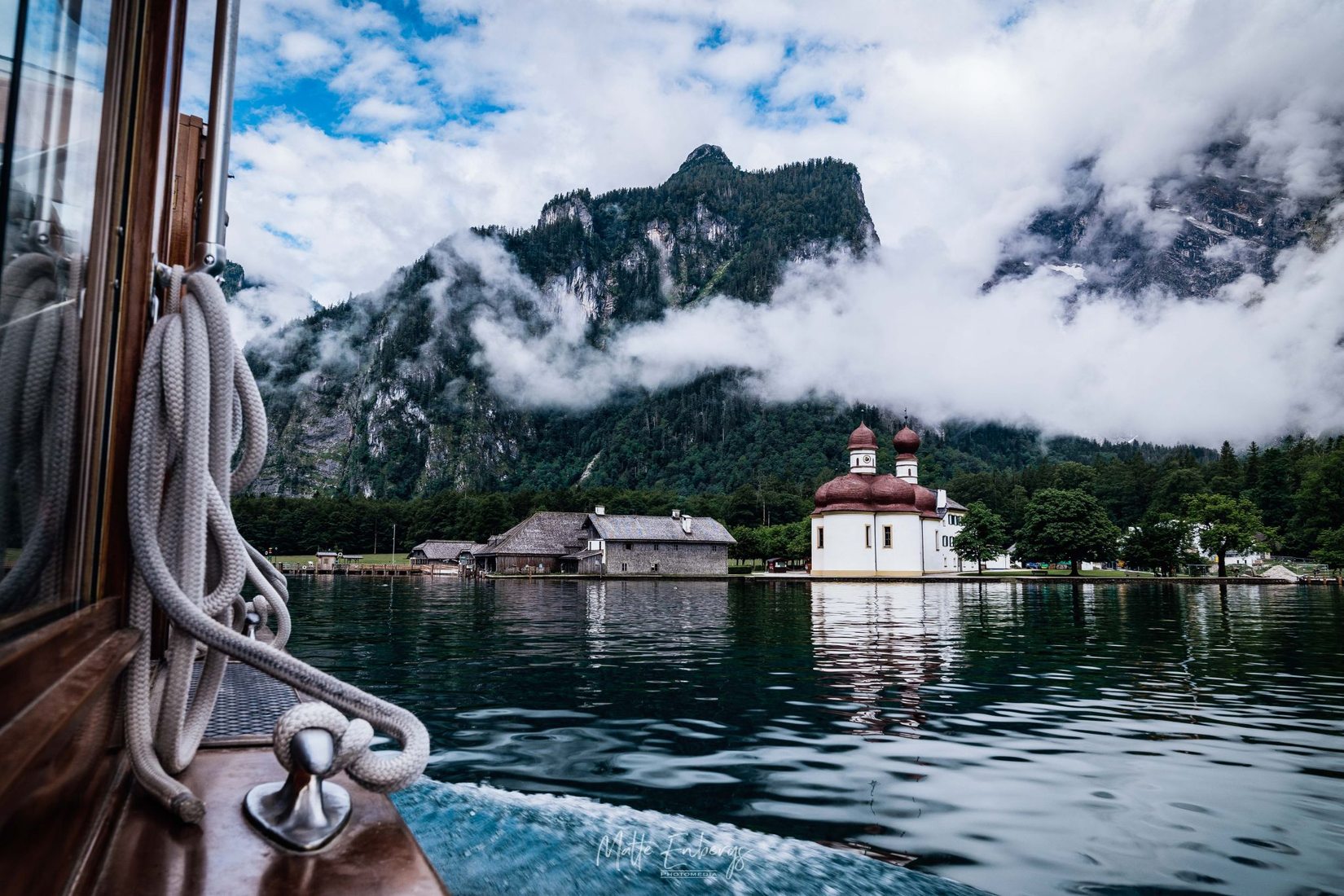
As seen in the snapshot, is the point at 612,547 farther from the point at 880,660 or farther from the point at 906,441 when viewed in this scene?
the point at 880,660

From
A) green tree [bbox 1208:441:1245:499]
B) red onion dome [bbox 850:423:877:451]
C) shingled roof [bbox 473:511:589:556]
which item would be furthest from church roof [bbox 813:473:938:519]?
green tree [bbox 1208:441:1245:499]

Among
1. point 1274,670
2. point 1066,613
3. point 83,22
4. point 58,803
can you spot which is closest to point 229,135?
point 83,22

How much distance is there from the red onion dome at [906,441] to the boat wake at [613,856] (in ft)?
188

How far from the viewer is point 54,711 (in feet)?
3.51

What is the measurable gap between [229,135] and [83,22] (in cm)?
98

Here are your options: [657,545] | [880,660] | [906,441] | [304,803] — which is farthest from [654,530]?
[304,803]

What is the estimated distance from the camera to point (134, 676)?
6.48ft

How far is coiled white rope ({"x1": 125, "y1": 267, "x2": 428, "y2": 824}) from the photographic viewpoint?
1928 millimetres

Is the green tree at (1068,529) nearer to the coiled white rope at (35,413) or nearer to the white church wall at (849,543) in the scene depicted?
the white church wall at (849,543)

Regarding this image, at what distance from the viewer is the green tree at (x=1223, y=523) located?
2276 inches

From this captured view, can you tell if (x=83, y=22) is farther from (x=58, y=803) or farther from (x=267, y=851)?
(x=267, y=851)

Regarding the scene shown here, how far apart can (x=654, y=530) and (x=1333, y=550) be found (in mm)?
44089

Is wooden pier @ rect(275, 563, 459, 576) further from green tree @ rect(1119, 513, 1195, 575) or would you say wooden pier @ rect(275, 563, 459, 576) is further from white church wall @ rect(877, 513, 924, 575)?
green tree @ rect(1119, 513, 1195, 575)

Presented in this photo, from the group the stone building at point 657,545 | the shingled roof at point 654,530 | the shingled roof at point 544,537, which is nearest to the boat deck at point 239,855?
the stone building at point 657,545
